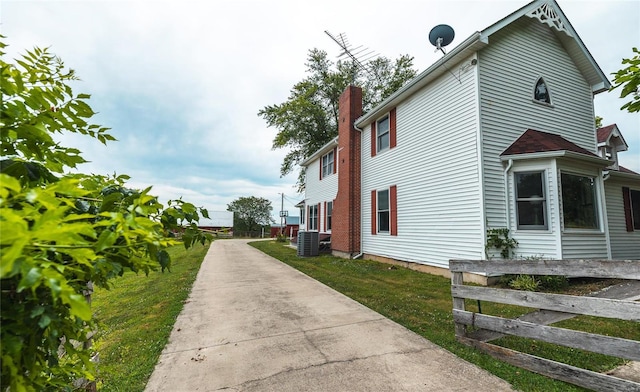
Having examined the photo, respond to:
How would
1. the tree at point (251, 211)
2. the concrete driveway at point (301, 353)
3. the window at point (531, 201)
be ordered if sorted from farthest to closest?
the tree at point (251, 211) → the window at point (531, 201) → the concrete driveway at point (301, 353)

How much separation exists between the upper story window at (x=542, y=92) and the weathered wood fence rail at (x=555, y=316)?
7.75 meters

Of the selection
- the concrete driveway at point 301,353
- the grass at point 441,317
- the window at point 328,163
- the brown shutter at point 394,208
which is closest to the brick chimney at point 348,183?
the window at point 328,163

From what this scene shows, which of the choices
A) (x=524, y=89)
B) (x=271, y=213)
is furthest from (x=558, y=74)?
(x=271, y=213)

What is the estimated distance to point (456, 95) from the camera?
8625 millimetres

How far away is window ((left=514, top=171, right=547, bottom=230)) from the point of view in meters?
7.67

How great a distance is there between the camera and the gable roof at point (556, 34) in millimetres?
7910

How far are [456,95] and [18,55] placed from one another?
9340 mm

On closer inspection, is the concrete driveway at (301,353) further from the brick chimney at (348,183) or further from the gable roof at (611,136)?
the gable roof at (611,136)

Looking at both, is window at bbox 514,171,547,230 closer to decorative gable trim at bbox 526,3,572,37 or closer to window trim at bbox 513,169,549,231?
window trim at bbox 513,169,549,231

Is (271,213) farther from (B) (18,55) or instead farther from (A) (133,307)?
(B) (18,55)

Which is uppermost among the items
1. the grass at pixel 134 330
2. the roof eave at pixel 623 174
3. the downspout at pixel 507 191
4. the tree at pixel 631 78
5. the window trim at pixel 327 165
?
the window trim at pixel 327 165

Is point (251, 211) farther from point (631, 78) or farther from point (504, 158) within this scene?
point (631, 78)

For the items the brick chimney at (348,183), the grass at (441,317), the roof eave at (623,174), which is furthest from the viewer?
the brick chimney at (348,183)

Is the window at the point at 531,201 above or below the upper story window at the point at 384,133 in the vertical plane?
below
